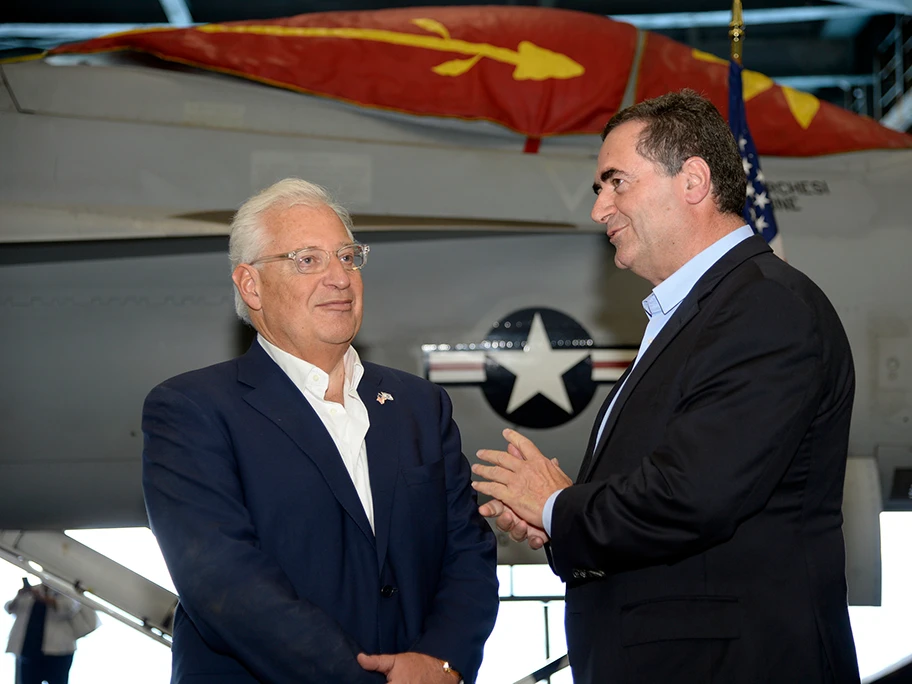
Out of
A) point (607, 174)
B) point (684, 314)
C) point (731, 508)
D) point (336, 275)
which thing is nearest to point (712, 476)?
point (731, 508)

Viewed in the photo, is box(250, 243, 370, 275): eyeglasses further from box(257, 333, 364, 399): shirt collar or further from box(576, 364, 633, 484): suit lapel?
box(576, 364, 633, 484): suit lapel

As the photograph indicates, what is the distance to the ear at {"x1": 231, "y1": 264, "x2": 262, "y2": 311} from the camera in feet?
6.73

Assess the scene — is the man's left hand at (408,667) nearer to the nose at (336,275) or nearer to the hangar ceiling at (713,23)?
the nose at (336,275)

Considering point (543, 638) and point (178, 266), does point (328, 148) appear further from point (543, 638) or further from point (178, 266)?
point (543, 638)

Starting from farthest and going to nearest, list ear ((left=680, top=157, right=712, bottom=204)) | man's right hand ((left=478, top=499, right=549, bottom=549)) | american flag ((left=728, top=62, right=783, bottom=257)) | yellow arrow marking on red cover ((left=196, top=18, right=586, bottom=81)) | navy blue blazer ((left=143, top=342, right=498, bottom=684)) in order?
yellow arrow marking on red cover ((left=196, top=18, right=586, bottom=81))
american flag ((left=728, top=62, right=783, bottom=257))
man's right hand ((left=478, top=499, right=549, bottom=549))
ear ((left=680, top=157, right=712, bottom=204))
navy blue blazer ((left=143, top=342, right=498, bottom=684))

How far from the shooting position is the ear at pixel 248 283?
2.05m

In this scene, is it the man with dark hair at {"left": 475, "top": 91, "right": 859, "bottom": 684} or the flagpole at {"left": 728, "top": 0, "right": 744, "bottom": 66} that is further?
the flagpole at {"left": 728, "top": 0, "right": 744, "bottom": 66}

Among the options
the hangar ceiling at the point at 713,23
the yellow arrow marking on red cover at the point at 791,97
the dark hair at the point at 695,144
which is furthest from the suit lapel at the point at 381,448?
the hangar ceiling at the point at 713,23

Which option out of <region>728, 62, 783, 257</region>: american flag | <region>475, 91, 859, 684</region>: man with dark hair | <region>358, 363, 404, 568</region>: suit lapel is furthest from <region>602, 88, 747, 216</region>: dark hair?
<region>728, 62, 783, 257</region>: american flag

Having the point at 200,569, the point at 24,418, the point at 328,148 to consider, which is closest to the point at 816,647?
the point at 200,569

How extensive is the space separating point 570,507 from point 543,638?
3.98 m

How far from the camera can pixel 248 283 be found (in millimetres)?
2062

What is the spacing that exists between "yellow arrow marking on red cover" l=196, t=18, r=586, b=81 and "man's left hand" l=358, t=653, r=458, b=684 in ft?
10.3

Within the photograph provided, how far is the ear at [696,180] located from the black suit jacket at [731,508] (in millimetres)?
195
